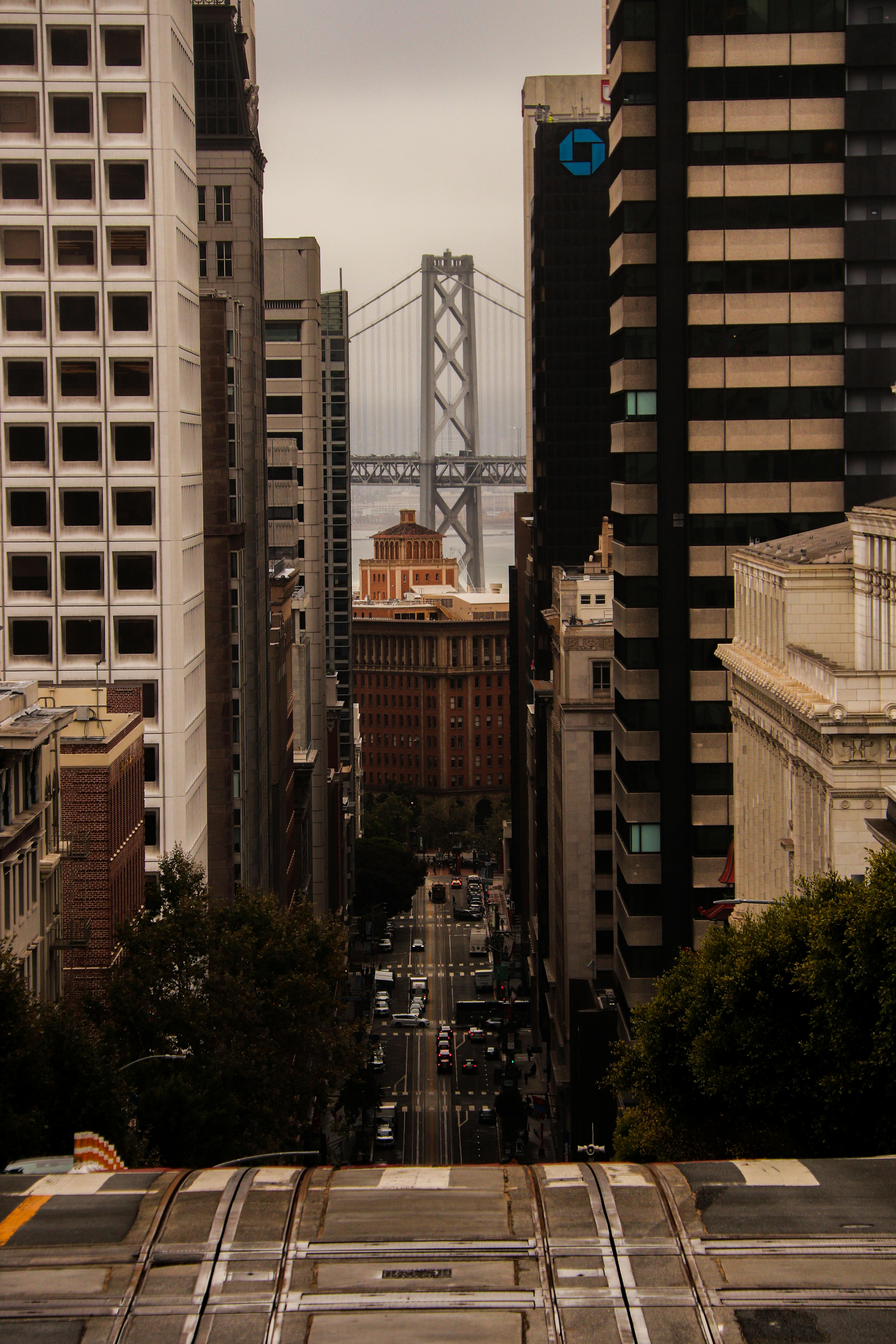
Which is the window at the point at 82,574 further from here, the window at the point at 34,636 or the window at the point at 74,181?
the window at the point at 74,181

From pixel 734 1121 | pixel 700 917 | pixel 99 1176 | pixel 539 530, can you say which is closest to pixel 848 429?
pixel 700 917

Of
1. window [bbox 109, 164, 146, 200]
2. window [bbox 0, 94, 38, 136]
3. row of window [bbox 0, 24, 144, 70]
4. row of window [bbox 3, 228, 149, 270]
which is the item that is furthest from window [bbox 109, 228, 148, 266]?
row of window [bbox 0, 24, 144, 70]

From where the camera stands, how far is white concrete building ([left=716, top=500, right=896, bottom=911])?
4491 centimetres

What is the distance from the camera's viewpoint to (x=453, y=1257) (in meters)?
21.2

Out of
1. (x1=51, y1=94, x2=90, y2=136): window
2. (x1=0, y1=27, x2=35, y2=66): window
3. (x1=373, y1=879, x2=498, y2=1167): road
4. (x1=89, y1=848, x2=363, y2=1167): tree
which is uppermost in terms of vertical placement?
(x1=0, y1=27, x2=35, y2=66): window

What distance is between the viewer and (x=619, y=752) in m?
79.2

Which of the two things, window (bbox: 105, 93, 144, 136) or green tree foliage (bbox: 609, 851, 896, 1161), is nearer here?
green tree foliage (bbox: 609, 851, 896, 1161)

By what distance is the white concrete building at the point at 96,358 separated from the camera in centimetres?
6638

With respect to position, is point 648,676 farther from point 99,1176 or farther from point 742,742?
point 99,1176

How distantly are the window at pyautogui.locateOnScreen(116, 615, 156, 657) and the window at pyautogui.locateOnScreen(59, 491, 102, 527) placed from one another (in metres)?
3.69

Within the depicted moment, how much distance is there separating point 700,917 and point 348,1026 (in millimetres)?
17510

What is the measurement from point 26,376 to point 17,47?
1153 centimetres

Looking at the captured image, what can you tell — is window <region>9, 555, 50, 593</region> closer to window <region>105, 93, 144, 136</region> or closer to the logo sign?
window <region>105, 93, 144, 136</region>

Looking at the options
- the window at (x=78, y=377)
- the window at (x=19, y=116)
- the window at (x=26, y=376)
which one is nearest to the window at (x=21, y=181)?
the window at (x=19, y=116)
